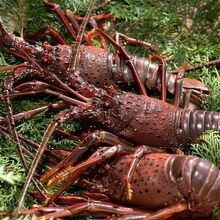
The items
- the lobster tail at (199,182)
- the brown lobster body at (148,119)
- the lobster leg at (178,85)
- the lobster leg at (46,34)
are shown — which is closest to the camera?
the lobster tail at (199,182)

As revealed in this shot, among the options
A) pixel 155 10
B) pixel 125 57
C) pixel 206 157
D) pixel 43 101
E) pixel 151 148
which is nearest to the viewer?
pixel 206 157

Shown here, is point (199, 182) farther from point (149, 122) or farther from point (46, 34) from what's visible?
point (46, 34)

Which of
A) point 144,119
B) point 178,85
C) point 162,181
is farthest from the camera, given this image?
point 178,85

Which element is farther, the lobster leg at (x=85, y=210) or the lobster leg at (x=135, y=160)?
the lobster leg at (x=135, y=160)

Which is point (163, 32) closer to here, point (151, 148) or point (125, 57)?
point (125, 57)

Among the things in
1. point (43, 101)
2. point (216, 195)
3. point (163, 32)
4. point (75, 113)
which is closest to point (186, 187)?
point (216, 195)

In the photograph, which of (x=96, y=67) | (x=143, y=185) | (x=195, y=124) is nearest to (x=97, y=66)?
(x=96, y=67)

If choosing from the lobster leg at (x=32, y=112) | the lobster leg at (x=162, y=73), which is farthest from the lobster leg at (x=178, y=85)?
the lobster leg at (x=32, y=112)

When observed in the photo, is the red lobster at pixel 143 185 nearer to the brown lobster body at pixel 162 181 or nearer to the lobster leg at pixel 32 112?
the brown lobster body at pixel 162 181
